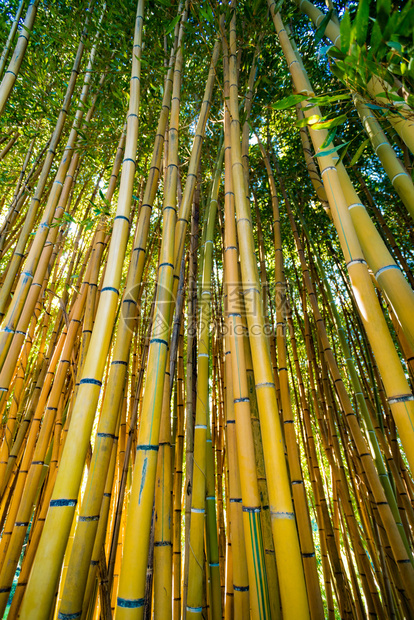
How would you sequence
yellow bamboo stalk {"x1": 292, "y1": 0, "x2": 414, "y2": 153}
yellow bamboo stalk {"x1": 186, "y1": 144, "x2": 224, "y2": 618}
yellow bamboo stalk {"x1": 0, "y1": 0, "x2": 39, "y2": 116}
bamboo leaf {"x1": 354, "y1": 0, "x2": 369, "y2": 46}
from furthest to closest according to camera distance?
yellow bamboo stalk {"x1": 0, "y1": 0, "x2": 39, "y2": 116} < yellow bamboo stalk {"x1": 186, "y1": 144, "x2": 224, "y2": 618} < yellow bamboo stalk {"x1": 292, "y1": 0, "x2": 414, "y2": 153} < bamboo leaf {"x1": 354, "y1": 0, "x2": 369, "y2": 46}

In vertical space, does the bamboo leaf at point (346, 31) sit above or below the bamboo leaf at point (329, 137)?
above

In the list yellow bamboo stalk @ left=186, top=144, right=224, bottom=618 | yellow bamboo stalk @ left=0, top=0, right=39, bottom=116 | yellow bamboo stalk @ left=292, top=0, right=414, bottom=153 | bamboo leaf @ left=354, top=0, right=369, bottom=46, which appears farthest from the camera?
yellow bamboo stalk @ left=0, top=0, right=39, bottom=116

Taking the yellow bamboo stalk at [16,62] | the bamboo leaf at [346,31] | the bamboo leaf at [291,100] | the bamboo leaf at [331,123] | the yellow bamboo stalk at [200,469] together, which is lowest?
the yellow bamboo stalk at [200,469]

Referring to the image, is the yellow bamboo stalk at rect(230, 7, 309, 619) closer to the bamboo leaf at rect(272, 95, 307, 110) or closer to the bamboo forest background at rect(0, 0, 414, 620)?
the bamboo forest background at rect(0, 0, 414, 620)

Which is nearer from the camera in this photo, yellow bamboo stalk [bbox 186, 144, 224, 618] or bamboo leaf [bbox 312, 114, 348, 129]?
bamboo leaf [bbox 312, 114, 348, 129]

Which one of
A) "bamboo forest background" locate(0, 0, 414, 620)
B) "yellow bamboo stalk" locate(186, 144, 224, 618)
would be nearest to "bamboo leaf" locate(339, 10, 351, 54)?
"bamboo forest background" locate(0, 0, 414, 620)

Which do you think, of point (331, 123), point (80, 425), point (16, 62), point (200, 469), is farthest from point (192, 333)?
point (16, 62)

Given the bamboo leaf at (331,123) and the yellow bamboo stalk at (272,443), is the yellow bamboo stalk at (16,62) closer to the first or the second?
the yellow bamboo stalk at (272,443)

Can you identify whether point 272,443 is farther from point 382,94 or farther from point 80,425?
point 382,94

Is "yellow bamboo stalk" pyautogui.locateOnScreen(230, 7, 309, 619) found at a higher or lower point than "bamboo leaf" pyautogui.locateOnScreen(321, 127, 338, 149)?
lower

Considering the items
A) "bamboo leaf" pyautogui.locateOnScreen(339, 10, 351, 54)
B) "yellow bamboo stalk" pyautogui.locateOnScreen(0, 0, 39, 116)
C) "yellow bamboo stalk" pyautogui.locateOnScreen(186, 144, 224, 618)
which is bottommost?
"yellow bamboo stalk" pyautogui.locateOnScreen(186, 144, 224, 618)

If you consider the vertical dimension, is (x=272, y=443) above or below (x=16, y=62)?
below

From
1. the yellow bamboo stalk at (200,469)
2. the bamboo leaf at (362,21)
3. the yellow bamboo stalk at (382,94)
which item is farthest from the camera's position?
the yellow bamboo stalk at (200,469)

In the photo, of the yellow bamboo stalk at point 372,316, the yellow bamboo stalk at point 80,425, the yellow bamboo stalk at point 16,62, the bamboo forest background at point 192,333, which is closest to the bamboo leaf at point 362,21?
the bamboo forest background at point 192,333
